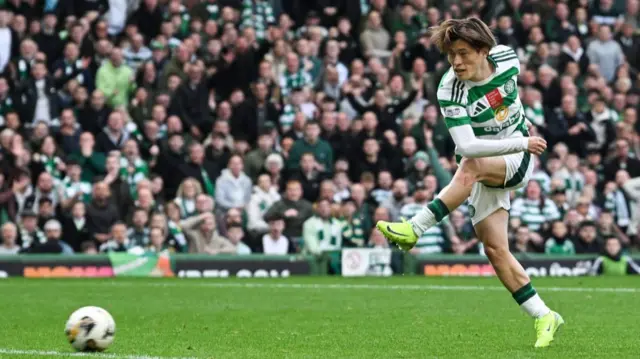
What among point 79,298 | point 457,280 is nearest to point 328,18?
point 457,280

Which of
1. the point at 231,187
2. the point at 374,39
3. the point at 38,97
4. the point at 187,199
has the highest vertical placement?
the point at 374,39

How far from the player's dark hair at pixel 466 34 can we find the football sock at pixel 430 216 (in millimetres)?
1044

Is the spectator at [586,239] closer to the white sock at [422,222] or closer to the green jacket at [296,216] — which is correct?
the green jacket at [296,216]

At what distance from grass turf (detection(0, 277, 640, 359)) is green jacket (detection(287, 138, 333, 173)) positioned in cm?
309

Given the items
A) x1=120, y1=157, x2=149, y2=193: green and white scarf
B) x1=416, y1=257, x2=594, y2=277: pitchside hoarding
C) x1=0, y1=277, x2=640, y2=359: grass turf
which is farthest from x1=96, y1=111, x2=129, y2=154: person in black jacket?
x1=416, y1=257, x2=594, y2=277: pitchside hoarding

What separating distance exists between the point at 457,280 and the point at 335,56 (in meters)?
5.57

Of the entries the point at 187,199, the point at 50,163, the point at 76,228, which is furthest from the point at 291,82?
the point at 76,228

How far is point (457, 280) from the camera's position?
18.2 meters

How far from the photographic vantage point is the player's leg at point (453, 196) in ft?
30.3

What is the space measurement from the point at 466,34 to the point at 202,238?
11.0 metres

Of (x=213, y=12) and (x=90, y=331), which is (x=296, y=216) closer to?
(x=213, y=12)

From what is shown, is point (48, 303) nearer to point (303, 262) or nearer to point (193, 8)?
point (303, 262)

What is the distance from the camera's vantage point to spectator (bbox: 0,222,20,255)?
1852 cm

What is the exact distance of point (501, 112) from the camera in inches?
366
